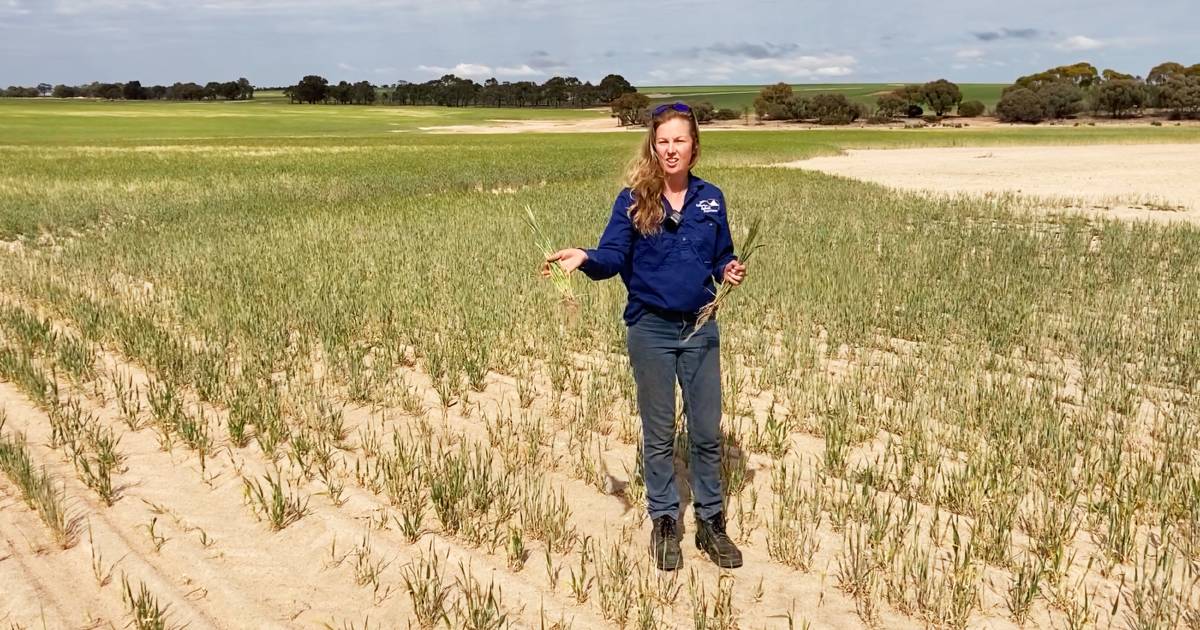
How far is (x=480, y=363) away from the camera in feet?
22.3

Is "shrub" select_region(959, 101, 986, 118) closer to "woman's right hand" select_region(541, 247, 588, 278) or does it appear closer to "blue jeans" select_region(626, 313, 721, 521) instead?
"blue jeans" select_region(626, 313, 721, 521)

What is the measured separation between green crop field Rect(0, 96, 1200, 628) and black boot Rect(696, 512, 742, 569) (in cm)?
7

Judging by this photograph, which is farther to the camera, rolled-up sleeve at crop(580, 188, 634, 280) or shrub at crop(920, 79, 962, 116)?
shrub at crop(920, 79, 962, 116)

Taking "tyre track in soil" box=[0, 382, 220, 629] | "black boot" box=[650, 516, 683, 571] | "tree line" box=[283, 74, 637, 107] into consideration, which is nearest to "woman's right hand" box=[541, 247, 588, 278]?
"black boot" box=[650, 516, 683, 571]

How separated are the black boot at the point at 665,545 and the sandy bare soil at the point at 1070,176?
17041 mm

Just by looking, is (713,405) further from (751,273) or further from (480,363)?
(751,273)

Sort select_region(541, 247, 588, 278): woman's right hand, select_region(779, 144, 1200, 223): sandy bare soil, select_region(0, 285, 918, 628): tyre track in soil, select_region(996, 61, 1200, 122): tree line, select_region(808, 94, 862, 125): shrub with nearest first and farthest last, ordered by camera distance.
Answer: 1. select_region(0, 285, 918, 628): tyre track in soil
2. select_region(541, 247, 588, 278): woman's right hand
3. select_region(779, 144, 1200, 223): sandy bare soil
4. select_region(996, 61, 1200, 122): tree line
5. select_region(808, 94, 862, 125): shrub

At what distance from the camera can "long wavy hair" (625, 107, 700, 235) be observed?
362cm

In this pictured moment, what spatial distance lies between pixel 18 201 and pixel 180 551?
790 inches

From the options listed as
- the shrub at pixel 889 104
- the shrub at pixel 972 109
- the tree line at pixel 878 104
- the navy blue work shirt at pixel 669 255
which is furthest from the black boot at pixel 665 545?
the shrub at pixel 972 109

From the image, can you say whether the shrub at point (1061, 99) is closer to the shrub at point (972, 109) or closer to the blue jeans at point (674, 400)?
the shrub at point (972, 109)

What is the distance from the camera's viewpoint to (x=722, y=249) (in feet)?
12.5

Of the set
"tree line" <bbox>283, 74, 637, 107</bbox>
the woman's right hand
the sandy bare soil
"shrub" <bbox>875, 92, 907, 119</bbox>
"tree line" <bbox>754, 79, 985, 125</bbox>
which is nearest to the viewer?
the woman's right hand

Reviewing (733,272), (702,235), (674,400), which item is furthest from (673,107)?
(674,400)
